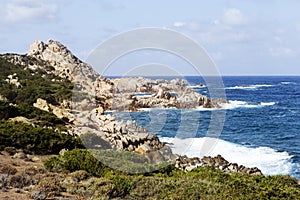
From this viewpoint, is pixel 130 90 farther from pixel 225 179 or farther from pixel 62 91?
pixel 225 179

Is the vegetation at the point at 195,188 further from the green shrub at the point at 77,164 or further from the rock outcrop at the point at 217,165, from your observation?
the rock outcrop at the point at 217,165

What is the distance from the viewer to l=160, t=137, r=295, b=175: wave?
2470cm

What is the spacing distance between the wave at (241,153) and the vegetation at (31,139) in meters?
11.4

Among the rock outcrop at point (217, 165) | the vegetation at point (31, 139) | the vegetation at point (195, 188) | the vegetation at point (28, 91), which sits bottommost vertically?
the rock outcrop at point (217, 165)

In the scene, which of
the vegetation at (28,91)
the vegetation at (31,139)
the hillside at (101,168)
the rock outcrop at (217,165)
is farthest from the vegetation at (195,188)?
the vegetation at (28,91)

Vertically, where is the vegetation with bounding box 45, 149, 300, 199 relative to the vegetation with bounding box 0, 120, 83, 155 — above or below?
below

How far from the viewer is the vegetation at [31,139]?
14.9 metres

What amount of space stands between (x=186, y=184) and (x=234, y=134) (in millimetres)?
28886

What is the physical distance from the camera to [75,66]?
2438 inches

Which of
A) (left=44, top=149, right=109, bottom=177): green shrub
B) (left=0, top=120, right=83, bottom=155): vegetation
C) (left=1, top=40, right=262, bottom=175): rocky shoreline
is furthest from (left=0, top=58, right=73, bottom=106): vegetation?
(left=44, top=149, right=109, bottom=177): green shrub

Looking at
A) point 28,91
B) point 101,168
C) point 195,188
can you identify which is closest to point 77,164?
point 101,168

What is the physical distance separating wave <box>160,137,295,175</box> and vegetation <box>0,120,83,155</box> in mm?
11359

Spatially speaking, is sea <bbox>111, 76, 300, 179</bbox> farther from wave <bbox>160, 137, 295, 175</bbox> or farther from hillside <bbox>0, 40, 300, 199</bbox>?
hillside <bbox>0, 40, 300, 199</bbox>

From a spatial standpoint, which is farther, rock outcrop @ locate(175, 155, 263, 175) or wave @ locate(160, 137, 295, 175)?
wave @ locate(160, 137, 295, 175)
